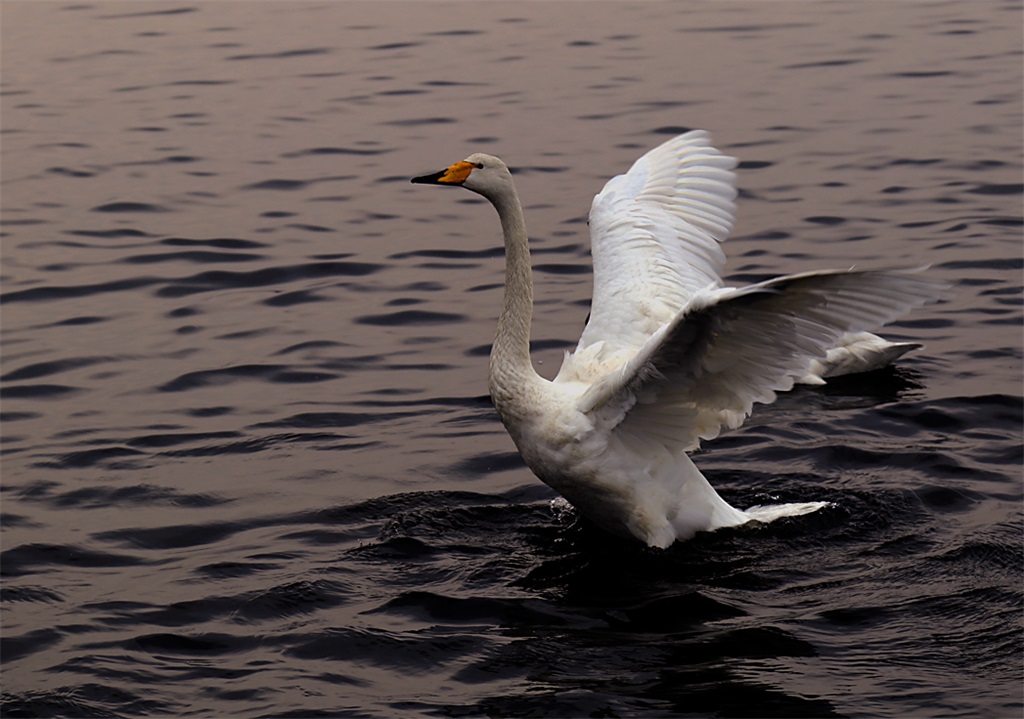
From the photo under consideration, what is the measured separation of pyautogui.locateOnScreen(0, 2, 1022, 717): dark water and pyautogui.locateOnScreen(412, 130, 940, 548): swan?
479 mm

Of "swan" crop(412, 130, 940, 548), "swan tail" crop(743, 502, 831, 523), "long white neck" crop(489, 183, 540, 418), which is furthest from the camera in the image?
"swan tail" crop(743, 502, 831, 523)

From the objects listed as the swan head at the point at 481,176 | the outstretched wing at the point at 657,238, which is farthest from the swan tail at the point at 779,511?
the swan head at the point at 481,176

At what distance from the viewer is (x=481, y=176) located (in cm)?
768

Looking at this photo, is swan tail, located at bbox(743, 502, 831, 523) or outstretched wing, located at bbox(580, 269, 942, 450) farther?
swan tail, located at bbox(743, 502, 831, 523)

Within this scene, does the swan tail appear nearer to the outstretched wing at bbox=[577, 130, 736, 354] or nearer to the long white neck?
the outstretched wing at bbox=[577, 130, 736, 354]

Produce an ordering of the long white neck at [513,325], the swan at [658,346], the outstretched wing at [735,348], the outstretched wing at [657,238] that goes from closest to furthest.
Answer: the outstretched wing at [735,348], the swan at [658,346], the long white neck at [513,325], the outstretched wing at [657,238]

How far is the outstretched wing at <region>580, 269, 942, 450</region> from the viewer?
6.20 m

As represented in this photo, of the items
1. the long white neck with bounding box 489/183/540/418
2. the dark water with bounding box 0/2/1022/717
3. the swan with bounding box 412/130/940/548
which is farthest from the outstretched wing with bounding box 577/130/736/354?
the dark water with bounding box 0/2/1022/717

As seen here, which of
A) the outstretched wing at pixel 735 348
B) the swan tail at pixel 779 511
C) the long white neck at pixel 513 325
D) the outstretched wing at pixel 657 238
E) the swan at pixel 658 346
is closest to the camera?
the outstretched wing at pixel 735 348

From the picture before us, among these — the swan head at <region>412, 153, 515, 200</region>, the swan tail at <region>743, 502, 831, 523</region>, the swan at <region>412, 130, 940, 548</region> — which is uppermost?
the swan head at <region>412, 153, 515, 200</region>

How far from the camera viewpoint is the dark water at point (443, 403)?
6672mm

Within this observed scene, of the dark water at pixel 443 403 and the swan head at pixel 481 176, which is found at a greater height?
the swan head at pixel 481 176

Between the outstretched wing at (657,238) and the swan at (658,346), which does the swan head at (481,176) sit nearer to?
the swan at (658,346)

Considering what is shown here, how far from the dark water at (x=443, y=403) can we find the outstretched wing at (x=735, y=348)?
799 mm
